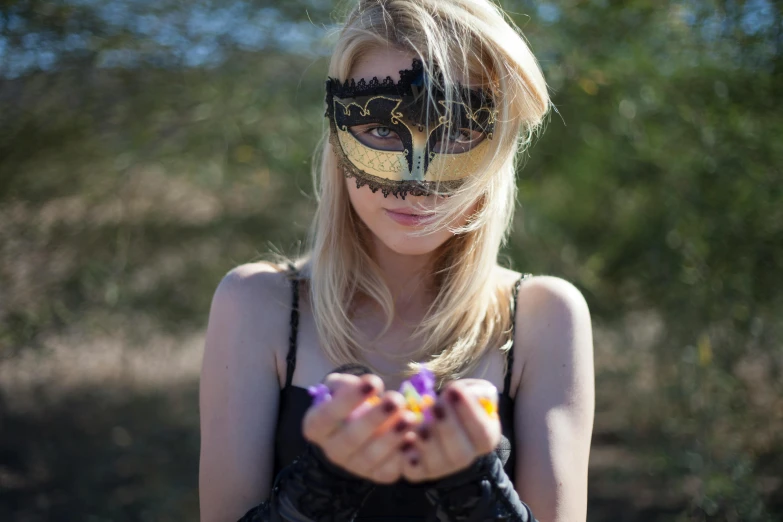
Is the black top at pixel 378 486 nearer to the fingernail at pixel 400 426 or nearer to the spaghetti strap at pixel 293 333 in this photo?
the spaghetti strap at pixel 293 333

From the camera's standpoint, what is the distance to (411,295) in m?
1.75

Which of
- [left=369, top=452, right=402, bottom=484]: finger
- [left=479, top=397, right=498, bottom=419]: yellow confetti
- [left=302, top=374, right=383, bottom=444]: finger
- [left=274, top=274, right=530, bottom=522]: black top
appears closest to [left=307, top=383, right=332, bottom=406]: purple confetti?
[left=302, top=374, right=383, bottom=444]: finger

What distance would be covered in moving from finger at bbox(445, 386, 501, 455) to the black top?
0.38 metres

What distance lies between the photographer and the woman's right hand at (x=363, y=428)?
3.33 feet

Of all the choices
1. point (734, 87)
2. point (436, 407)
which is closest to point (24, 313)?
point (436, 407)

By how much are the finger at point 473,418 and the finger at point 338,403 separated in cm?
11

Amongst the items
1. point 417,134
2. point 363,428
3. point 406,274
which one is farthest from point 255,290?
point 363,428

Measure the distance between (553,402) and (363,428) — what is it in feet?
2.02

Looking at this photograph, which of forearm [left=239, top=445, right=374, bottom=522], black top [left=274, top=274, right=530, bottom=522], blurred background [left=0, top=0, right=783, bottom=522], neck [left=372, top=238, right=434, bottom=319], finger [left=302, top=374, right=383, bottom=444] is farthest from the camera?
blurred background [left=0, top=0, right=783, bottom=522]

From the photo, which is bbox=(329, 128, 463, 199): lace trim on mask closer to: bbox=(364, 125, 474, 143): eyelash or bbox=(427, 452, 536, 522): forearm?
bbox=(364, 125, 474, 143): eyelash

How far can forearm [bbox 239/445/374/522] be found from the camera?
1.15 meters

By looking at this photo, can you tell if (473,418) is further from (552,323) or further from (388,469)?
(552,323)

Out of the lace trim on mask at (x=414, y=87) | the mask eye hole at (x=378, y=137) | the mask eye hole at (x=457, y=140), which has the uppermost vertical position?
the lace trim on mask at (x=414, y=87)

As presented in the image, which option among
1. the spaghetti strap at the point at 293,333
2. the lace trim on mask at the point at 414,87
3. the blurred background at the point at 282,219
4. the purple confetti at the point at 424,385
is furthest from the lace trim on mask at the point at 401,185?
the blurred background at the point at 282,219
